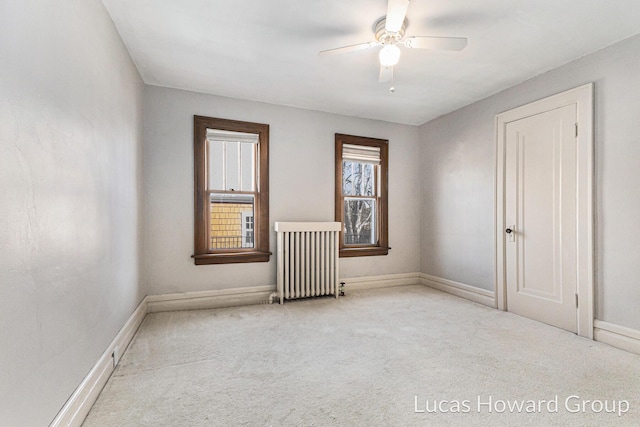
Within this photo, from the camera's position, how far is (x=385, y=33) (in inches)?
91.4

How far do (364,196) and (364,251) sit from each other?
0.86m

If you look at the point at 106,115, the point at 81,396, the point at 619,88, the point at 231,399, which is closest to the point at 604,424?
the point at 231,399

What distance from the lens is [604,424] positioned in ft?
5.29

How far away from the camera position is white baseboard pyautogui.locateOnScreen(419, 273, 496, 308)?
378cm

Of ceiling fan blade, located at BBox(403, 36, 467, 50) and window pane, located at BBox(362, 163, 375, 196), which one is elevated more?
ceiling fan blade, located at BBox(403, 36, 467, 50)

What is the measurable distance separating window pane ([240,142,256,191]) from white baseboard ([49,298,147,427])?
2.07 meters

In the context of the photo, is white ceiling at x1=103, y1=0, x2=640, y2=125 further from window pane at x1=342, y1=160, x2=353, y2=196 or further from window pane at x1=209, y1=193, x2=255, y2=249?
window pane at x1=209, y1=193, x2=255, y2=249

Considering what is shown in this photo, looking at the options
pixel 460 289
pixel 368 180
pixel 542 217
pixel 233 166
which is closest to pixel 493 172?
pixel 542 217

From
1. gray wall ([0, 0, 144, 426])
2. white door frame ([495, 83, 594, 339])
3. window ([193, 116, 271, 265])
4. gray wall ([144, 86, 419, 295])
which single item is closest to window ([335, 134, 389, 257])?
gray wall ([144, 86, 419, 295])

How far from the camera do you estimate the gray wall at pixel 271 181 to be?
3.52 m

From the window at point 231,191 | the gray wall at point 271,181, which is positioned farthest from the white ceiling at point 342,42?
the window at point 231,191

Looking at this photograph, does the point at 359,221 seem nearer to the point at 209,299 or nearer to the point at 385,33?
the point at 209,299

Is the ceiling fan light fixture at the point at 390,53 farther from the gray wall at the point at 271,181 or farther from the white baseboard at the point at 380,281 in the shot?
the white baseboard at the point at 380,281

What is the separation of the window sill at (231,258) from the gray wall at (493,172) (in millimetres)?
2653
